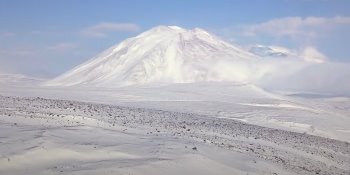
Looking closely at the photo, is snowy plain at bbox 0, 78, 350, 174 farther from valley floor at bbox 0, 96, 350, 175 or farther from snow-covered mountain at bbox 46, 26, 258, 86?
snow-covered mountain at bbox 46, 26, 258, 86

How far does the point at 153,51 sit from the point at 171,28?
23920 millimetres

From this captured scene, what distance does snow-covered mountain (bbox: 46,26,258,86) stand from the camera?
106750 mm

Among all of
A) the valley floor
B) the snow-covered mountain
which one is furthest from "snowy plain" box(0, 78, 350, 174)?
the snow-covered mountain

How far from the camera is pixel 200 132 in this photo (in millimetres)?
24656

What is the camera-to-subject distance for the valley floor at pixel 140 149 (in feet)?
47.5

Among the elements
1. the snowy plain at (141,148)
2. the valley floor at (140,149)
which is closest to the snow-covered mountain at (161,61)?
the snowy plain at (141,148)

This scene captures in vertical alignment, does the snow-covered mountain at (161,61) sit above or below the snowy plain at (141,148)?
above

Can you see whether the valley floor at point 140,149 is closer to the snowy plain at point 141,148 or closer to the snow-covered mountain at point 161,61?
the snowy plain at point 141,148

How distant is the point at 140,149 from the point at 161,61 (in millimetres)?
100053

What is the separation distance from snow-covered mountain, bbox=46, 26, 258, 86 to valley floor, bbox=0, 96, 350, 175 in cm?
7374

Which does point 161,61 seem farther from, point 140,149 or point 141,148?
point 140,149

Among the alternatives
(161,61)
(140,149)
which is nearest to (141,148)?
(140,149)

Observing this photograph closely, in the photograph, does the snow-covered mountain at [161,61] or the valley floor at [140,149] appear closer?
the valley floor at [140,149]

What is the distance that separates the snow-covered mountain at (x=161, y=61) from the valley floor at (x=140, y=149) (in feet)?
242
